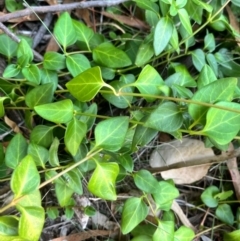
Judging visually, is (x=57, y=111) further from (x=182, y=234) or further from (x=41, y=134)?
(x=182, y=234)

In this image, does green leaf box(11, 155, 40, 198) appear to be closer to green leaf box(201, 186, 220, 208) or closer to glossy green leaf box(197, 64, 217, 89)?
glossy green leaf box(197, 64, 217, 89)

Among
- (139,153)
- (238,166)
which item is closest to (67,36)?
(139,153)

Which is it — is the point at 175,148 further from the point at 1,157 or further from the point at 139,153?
the point at 1,157

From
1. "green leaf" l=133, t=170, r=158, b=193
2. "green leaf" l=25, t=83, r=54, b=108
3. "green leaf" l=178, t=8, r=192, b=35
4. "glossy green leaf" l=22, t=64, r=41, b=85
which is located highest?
"green leaf" l=178, t=8, r=192, b=35

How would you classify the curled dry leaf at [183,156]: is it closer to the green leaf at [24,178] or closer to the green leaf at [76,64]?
the green leaf at [76,64]

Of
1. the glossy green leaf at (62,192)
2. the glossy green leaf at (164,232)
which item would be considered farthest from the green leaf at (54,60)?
the glossy green leaf at (164,232)

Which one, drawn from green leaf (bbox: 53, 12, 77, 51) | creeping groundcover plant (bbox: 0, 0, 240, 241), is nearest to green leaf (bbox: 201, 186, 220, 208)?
creeping groundcover plant (bbox: 0, 0, 240, 241)

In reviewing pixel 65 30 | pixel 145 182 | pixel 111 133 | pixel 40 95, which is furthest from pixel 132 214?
pixel 65 30
